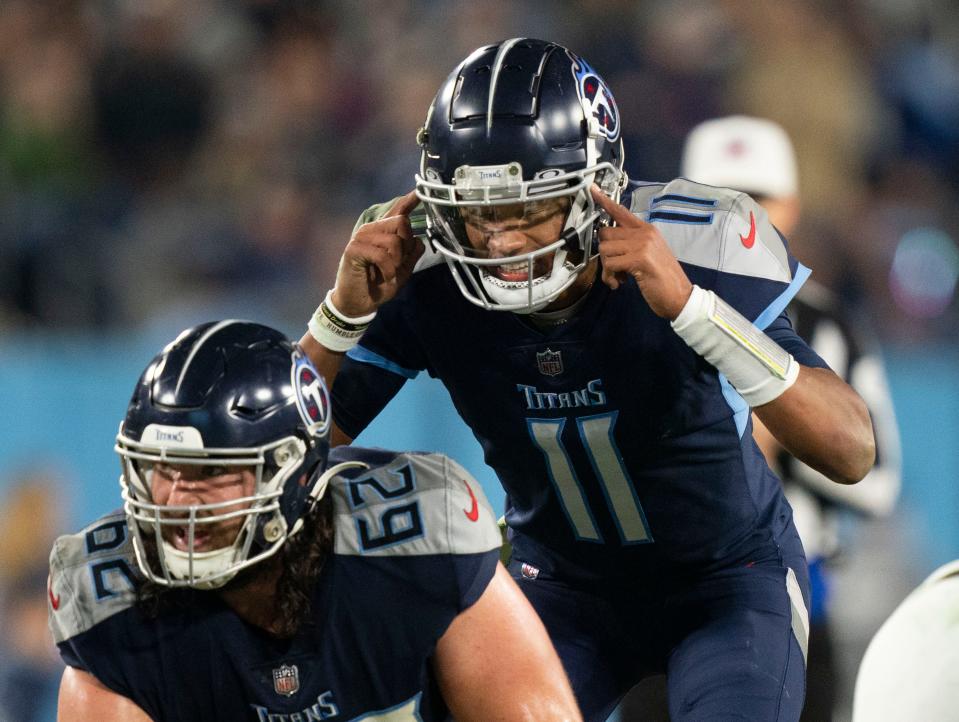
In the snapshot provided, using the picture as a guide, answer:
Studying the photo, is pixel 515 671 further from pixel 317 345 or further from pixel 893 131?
pixel 893 131

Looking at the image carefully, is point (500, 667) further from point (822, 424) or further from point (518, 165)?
point (518, 165)

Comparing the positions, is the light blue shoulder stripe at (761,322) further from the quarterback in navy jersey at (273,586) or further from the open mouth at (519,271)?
the quarterback in navy jersey at (273,586)

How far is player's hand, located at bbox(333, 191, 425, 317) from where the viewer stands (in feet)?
8.66

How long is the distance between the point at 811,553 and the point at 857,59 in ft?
9.05

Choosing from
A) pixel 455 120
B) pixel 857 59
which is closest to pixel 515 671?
pixel 455 120

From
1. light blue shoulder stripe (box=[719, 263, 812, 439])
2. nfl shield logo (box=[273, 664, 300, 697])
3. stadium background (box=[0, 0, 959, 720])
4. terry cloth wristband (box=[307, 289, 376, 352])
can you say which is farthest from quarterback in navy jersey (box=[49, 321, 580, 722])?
stadium background (box=[0, 0, 959, 720])

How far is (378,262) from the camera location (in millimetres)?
2635

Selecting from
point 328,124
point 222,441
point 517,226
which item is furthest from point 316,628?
point 328,124

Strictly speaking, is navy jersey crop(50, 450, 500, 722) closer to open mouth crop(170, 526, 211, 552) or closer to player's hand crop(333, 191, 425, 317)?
open mouth crop(170, 526, 211, 552)

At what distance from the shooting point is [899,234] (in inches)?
223

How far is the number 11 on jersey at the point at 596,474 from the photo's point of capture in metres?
2.55

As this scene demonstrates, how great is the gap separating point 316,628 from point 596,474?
59 centimetres

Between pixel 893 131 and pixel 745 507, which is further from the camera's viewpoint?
pixel 893 131

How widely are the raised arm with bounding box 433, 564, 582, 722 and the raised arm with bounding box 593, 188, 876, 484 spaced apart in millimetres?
489
